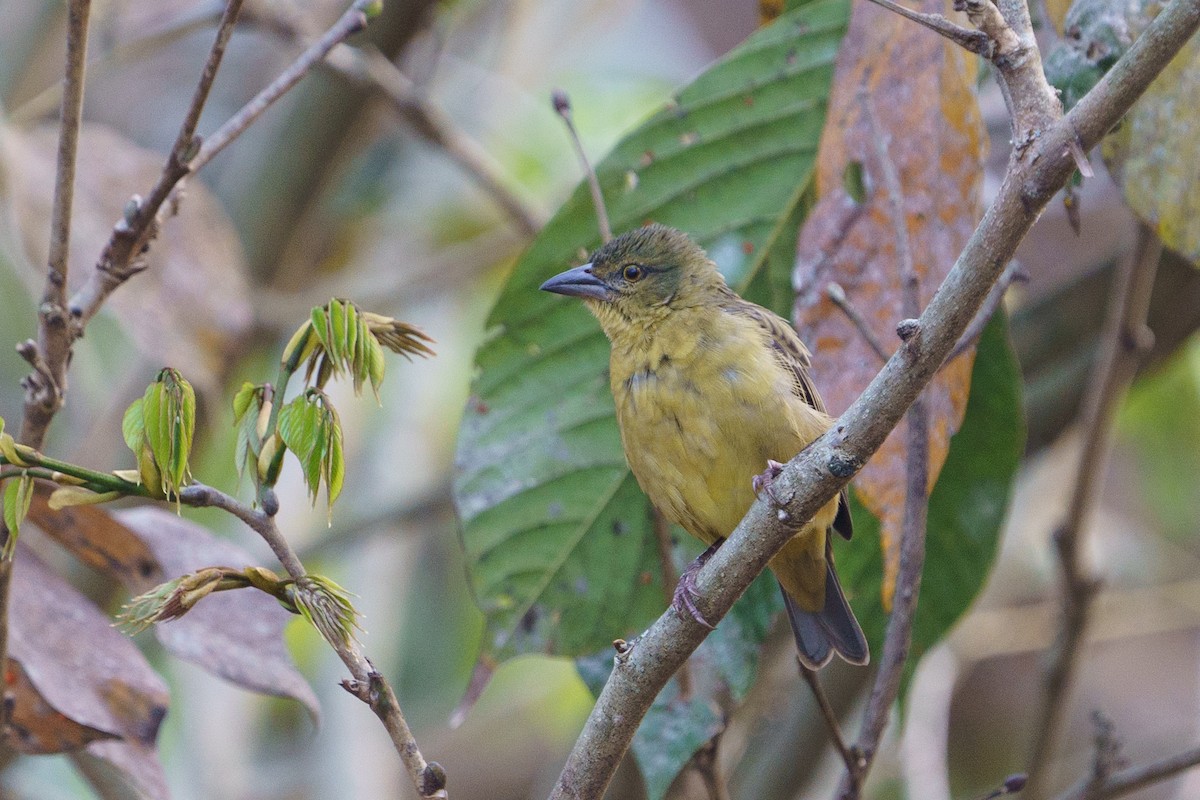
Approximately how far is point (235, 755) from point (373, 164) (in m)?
2.57

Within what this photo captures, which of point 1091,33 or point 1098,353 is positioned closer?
point 1091,33

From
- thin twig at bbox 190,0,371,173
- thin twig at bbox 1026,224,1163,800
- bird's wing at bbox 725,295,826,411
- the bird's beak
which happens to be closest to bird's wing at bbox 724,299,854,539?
bird's wing at bbox 725,295,826,411

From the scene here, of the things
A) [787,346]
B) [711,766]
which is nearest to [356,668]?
[711,766]

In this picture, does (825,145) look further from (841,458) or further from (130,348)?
(130,348)

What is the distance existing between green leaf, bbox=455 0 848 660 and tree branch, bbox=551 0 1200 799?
0.87 meters

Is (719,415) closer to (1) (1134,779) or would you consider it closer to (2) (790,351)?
(2) (790,351)

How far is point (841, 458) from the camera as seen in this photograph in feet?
4.93

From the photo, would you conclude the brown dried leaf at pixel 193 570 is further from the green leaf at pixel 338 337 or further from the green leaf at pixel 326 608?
the green leaf at pixel 338 337

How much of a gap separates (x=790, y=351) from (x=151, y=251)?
4.87 ft

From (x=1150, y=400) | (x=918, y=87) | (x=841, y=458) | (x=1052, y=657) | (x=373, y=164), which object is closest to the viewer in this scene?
(x=841, y=458)

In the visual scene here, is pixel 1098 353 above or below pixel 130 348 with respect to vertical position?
below

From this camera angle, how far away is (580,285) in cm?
269

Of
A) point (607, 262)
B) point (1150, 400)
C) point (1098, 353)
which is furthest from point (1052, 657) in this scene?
point (1150, 400)

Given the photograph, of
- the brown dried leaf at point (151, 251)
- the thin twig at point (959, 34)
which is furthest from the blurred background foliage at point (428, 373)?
the thin twig at point (959, 34)
